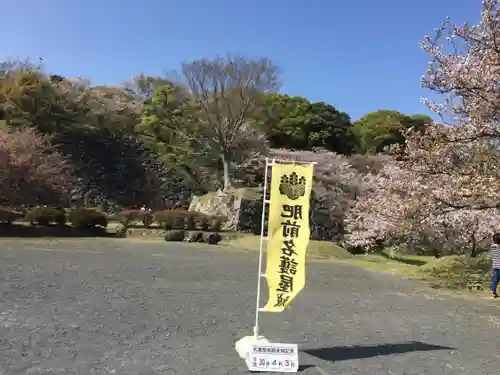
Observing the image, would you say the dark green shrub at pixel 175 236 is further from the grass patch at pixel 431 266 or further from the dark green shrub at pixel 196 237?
the grass patch at pixel 431 266

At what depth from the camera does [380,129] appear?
→ 35344 millimetres

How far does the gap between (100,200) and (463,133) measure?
26.5 metres

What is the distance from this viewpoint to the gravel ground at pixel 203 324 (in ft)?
14.6

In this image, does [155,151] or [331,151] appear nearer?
[331,151]

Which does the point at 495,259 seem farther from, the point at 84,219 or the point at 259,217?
the point at 84,219

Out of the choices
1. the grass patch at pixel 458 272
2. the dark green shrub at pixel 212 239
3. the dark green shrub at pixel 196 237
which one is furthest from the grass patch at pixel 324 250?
the grass patch at pixel 458 272

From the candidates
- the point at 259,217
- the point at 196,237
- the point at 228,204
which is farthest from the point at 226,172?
the point at 196,237

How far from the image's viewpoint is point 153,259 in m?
13.4

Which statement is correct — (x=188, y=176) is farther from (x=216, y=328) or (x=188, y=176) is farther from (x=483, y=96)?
(x=216, y=328)

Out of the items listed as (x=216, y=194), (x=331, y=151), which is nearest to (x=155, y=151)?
(x=216, y=194)

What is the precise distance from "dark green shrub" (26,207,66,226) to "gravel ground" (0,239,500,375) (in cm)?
1013

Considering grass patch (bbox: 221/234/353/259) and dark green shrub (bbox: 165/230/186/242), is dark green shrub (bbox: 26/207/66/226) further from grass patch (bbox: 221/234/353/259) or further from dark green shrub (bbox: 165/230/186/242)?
grass patch (bbox: 221/234/353/259)

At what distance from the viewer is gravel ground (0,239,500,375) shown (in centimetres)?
446

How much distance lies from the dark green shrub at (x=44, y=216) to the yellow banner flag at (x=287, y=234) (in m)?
18.3
